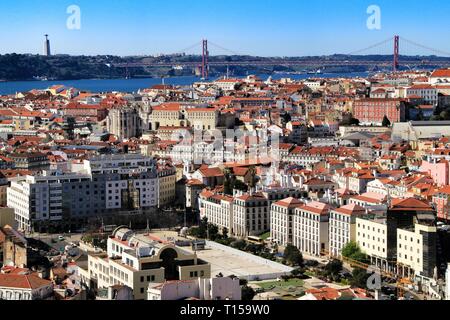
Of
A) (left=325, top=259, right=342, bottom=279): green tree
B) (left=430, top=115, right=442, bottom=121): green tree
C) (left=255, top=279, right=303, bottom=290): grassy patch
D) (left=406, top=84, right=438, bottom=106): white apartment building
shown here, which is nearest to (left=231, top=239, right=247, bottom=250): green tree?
(left=325, top=259, right=342, bottom=279): green tree

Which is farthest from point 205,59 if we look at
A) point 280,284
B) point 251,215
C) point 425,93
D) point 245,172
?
point 280,284

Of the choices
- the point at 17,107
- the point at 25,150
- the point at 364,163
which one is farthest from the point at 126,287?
the point at 17,107

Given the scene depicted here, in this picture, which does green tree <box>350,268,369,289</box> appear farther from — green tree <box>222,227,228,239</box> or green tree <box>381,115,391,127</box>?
green tree <box>381,115,391,127</box>

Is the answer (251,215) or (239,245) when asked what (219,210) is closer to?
(251,215)

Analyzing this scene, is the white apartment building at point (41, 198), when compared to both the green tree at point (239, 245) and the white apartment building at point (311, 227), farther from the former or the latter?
the white apartment building at point (311, 227)

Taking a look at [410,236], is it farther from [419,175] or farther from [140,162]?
[140,162]

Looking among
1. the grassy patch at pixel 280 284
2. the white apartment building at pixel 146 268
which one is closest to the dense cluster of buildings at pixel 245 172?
the white apartment building at pixel 146 268
